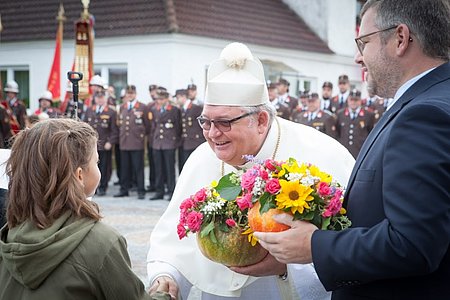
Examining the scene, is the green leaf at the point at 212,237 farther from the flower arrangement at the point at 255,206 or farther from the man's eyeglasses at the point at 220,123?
the man's eyeglasses at the point at 220,123

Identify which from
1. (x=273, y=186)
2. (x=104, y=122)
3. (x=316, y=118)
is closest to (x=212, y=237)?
(x=273, y=186)

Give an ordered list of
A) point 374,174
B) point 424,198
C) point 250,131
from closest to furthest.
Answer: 1. point 424,198
2. point 374,174
3. point 250,131

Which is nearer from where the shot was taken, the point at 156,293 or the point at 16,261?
the point at 16,261

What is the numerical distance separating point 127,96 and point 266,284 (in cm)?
1273

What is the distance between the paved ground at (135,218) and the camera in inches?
317

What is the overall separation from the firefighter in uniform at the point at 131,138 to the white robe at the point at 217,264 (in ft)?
37.8

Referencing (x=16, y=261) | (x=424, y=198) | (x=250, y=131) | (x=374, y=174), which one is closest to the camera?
(x=424, y=198)

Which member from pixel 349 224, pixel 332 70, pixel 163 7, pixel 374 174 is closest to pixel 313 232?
pixel 349 224

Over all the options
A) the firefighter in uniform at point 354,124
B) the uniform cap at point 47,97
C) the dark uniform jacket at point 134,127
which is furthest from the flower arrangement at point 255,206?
the uniform cap at point 47,97

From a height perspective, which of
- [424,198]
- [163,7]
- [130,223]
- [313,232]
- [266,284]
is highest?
[163,7]

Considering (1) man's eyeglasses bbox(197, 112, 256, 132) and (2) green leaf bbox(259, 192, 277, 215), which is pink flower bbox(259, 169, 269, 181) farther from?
(1) man's eyeglasses bbox(197, 112, 256, 132)

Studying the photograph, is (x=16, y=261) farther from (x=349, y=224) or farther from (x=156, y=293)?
(x=349, y=224)

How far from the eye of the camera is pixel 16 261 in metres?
2.37

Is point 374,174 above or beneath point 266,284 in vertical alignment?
above
